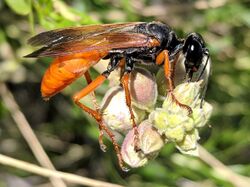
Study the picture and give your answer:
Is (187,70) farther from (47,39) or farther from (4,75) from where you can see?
(4,75)

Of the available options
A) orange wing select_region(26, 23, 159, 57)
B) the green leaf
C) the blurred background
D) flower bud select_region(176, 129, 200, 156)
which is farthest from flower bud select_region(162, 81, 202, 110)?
the green leaf

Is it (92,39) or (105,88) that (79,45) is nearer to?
(92,39)

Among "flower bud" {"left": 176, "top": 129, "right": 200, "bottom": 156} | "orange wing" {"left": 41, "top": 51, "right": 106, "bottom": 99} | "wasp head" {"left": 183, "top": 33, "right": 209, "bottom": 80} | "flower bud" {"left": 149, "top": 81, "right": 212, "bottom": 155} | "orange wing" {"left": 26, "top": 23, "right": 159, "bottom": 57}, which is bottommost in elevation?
"flower bud" {"left": 176, "top": 129, "right": 200, "bottom": 156}

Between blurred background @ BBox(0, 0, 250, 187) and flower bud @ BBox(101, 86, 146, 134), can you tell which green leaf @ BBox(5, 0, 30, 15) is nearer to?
blurred background @ BBox(0, 0, 250, 187)

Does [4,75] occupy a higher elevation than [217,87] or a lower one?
higher

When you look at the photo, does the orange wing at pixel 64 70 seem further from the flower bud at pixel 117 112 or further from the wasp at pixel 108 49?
the flower bud at pixel 117 112

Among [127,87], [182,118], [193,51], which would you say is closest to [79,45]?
[127,87]

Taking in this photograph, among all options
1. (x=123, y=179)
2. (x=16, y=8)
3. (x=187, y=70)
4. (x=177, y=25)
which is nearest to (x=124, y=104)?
(x=187, y=70)
